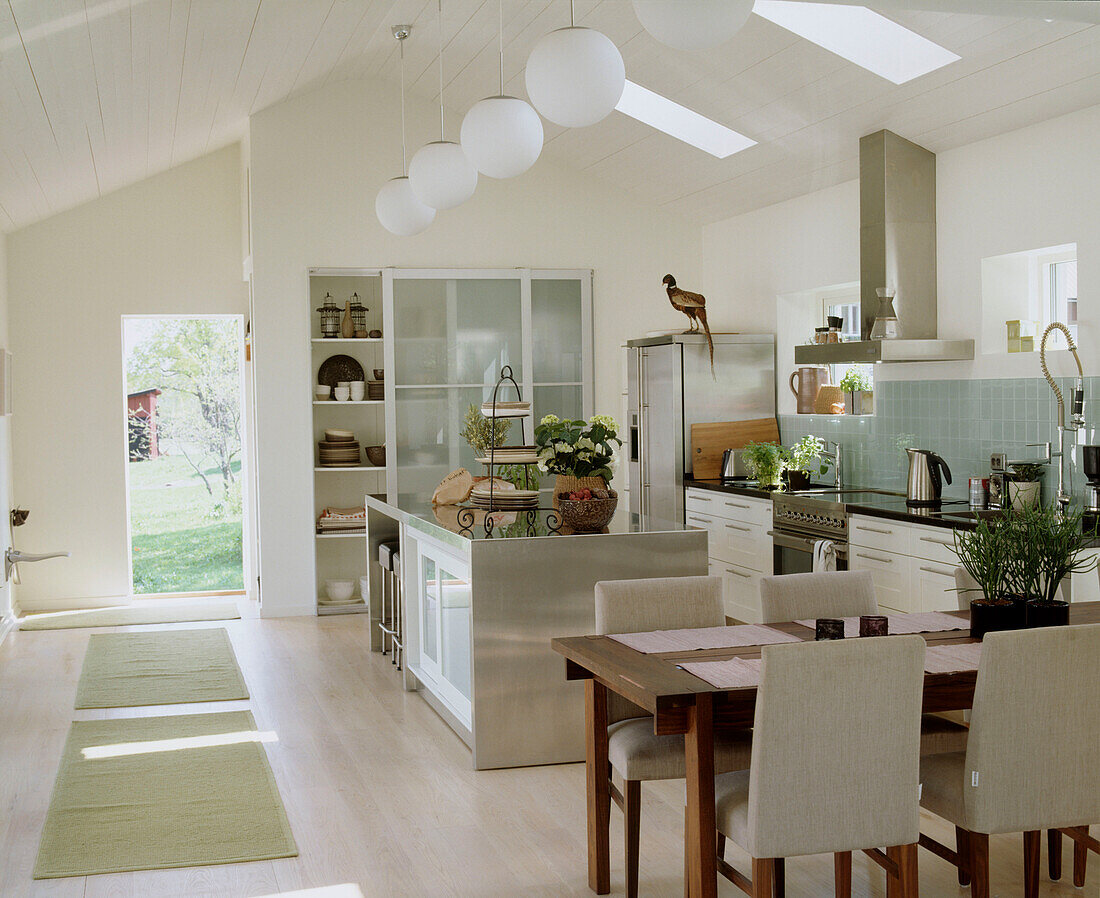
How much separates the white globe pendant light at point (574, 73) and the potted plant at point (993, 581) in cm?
150

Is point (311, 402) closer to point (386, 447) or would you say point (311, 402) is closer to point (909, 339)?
point (386, 447)

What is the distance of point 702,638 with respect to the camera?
3096 millimetres

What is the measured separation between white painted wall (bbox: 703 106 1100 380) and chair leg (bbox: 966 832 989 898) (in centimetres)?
→ 264

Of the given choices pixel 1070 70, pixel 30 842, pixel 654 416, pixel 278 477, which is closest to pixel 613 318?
pixel 654 416

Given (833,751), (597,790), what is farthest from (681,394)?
(833,751)

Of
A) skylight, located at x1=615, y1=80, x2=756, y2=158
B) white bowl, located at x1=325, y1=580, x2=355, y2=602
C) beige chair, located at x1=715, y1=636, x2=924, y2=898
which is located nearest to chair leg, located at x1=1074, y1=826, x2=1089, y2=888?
beige chair, located at x1=715, y1=636, x2=924, y2=898

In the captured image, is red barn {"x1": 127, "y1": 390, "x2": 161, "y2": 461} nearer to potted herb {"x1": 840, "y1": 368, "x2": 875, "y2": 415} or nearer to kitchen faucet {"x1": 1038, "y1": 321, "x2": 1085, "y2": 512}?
potted herb {"x1": 840, "y1": 368, "x2": 875, "y2": 415}

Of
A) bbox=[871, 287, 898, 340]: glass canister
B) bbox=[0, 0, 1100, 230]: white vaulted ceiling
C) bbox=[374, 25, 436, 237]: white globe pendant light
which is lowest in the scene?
bbox=[871, 287, 898, 340]: glass canister

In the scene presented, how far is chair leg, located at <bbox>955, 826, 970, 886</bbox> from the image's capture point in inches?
113

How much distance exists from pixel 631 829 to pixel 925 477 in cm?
293

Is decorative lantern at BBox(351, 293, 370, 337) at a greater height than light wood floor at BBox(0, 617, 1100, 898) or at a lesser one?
greater

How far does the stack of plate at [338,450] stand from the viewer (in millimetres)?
7621

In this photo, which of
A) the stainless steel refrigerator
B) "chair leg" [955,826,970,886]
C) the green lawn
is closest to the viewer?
"chair leg" [955,826,970,886]

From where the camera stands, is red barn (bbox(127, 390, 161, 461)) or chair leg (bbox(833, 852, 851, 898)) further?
red barn (bbox(127, 390, 161, 461))
